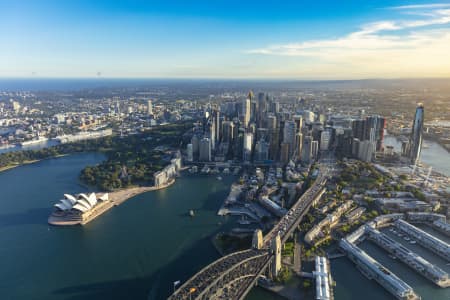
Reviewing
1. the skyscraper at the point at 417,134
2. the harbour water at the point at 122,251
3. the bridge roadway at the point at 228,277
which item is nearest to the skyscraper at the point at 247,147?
the harbour water at the point at 122,251

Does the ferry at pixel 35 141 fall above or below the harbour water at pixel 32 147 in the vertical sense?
above

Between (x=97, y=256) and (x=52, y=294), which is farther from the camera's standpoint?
(x=97, y=256)

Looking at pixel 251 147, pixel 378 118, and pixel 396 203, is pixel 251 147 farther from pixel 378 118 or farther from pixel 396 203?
pixel 396 203

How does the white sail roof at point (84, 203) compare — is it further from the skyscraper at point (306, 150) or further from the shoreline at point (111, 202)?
the skyscraper at point (306, 150)

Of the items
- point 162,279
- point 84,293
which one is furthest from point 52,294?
point 162,279

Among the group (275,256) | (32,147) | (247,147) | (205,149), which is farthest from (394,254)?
(32,147)
